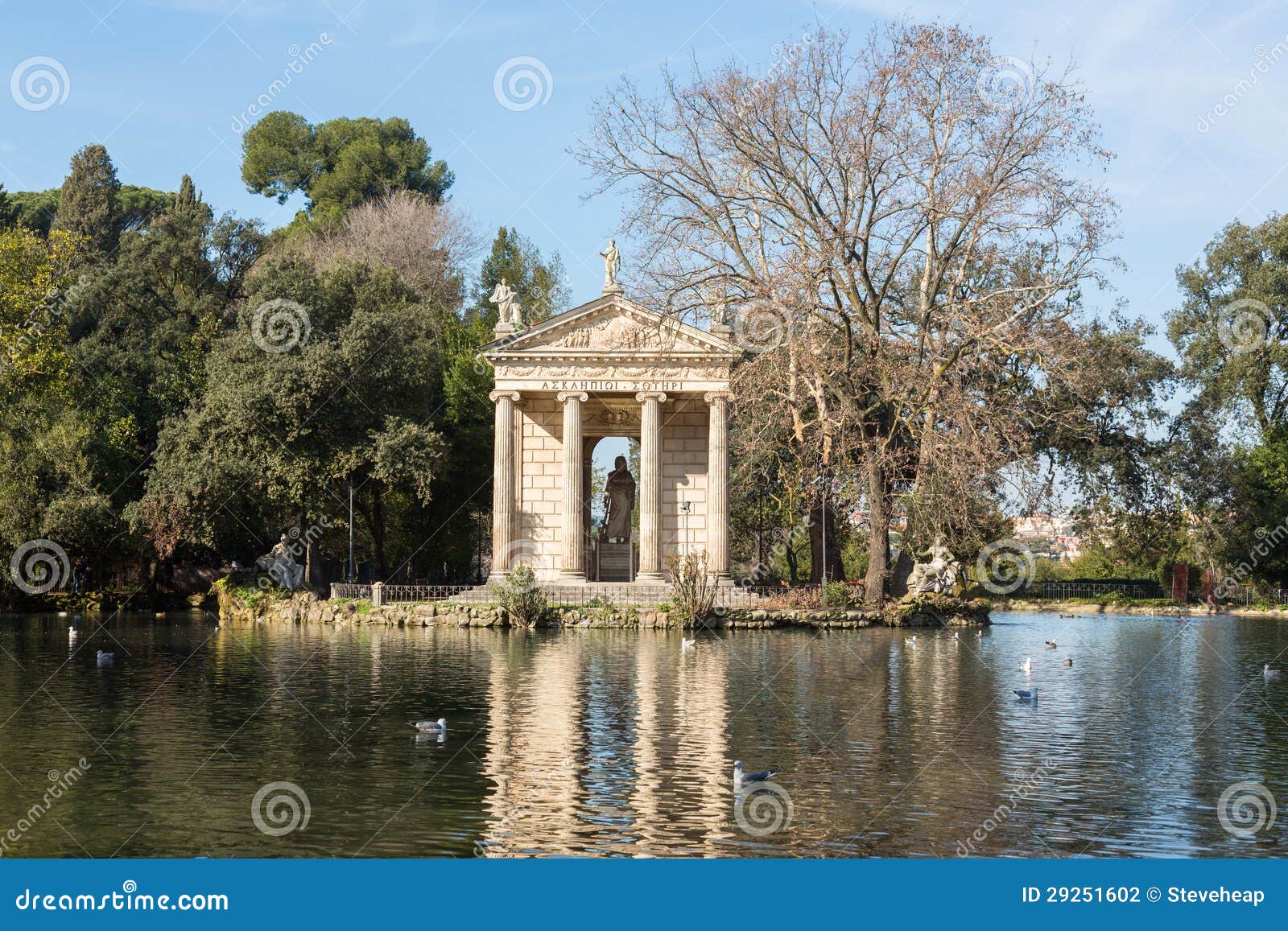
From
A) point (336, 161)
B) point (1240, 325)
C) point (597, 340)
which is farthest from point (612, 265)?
point (336, 161)

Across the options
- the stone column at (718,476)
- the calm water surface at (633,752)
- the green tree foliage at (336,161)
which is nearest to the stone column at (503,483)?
the stone column at (718,476)

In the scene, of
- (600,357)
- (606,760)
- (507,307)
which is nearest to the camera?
(606,760)

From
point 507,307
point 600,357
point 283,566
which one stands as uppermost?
point 507,307

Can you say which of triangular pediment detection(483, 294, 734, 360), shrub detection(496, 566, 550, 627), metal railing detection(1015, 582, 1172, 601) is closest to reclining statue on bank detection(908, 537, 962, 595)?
triangular pediment detection(483, 294, 734, 360)

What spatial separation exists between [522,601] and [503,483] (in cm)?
1217

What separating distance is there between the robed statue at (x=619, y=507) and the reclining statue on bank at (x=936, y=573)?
13.0 meters

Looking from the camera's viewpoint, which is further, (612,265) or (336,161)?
(336,161)

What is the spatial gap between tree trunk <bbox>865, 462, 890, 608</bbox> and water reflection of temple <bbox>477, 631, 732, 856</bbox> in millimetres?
16201

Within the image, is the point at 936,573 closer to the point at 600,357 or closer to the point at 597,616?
the point at 597,616

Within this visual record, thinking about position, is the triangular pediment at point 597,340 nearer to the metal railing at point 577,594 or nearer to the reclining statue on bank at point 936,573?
the metal railing at point 577,594

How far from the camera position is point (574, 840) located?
503 inches

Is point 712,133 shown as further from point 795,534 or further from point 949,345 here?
point 795,534

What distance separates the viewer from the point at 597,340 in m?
52.8

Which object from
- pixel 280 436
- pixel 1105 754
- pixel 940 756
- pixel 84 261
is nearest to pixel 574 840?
pixel 940 756
